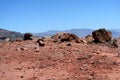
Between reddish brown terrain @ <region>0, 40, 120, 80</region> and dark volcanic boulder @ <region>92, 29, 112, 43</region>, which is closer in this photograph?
reddish brown terrain @ <region>0, 40, 120, 80</region>

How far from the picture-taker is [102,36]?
31344 mm

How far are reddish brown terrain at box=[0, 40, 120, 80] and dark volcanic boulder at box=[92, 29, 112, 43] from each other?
11.1ft

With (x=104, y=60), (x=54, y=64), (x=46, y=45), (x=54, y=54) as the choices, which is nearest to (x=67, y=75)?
(x=54, y=64)

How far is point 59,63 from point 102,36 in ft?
36.4

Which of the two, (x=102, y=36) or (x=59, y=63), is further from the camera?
(x=102, y=36)

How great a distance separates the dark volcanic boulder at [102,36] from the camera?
31078mm

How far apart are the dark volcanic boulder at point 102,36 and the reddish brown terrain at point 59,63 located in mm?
3378

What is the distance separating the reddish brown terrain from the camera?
18391 mm

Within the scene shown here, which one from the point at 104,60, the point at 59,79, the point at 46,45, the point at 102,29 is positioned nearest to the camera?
the point at 59,79

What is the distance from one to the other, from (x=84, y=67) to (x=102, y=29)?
1247 centimetres

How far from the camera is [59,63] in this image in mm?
21297

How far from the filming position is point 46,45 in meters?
28.4

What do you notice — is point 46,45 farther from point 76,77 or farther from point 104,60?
point 76,77

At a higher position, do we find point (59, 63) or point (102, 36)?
point (102, 36)
